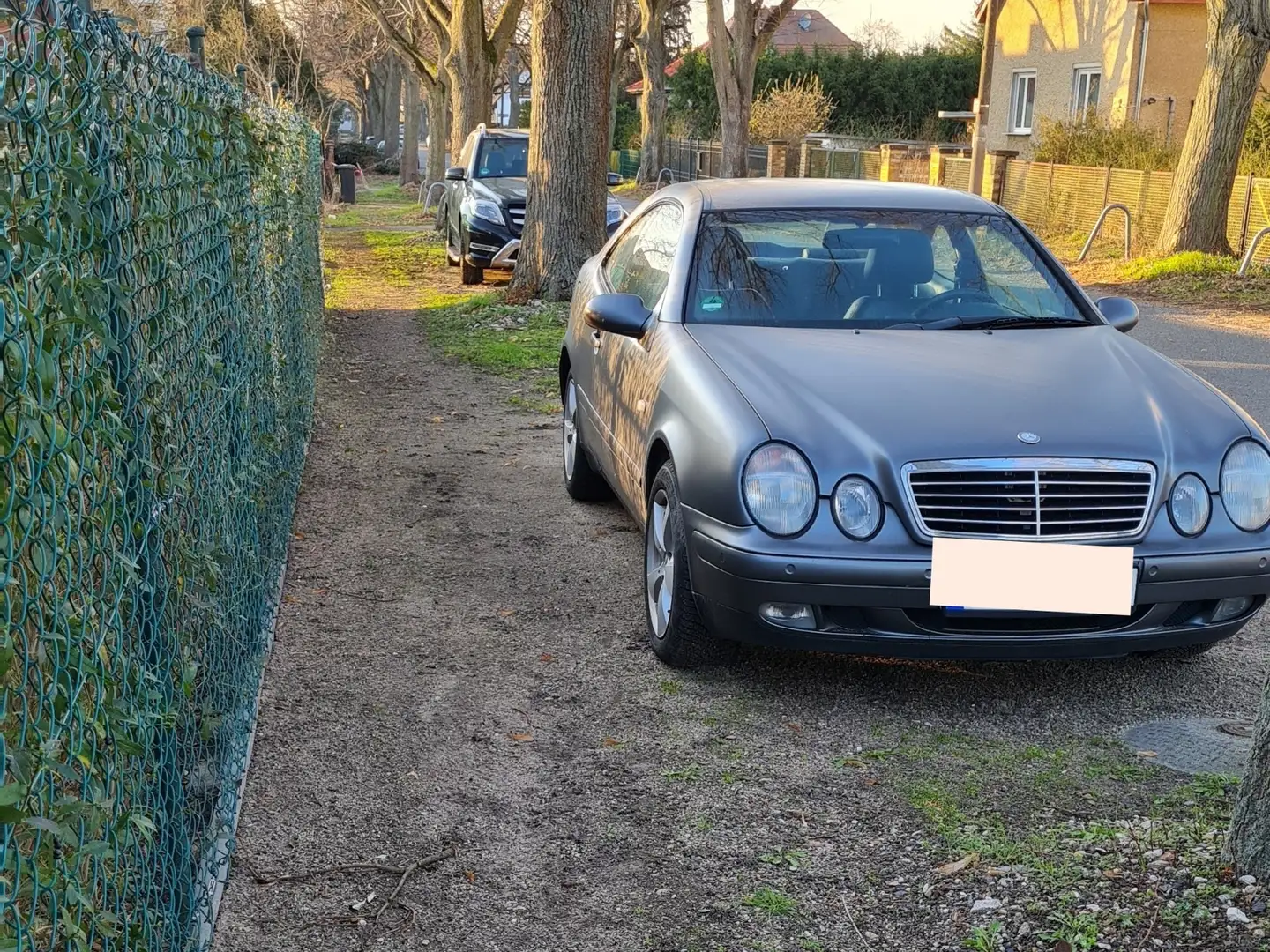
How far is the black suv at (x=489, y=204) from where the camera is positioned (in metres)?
16.8

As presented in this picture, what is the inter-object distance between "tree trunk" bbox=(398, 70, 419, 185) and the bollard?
5243 mm

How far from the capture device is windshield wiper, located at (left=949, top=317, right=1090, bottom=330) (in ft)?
18.0

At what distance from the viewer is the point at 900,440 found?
14.1 feet

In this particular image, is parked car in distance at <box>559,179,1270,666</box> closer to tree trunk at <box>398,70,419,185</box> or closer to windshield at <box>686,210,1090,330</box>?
windshield at <box>686,210,1090,330</box>

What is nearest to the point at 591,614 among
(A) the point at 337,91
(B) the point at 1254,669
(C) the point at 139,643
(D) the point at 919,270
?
(D) the point at 919,270

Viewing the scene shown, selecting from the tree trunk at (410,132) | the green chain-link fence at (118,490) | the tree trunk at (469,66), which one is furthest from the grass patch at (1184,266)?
the tree trunk at (410,132)

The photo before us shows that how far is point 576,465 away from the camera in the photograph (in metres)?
7.07

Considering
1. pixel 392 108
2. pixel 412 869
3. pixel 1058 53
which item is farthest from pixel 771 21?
pixel 412 869

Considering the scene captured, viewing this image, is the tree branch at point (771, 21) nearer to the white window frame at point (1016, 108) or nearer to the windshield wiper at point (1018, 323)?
the white window frame at point (1016, 108)

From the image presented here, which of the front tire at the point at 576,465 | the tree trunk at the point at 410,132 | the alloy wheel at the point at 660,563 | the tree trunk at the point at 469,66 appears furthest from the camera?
the tree trunk at the point at 410,132

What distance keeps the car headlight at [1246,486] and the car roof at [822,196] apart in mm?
1932

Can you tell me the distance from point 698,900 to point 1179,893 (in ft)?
3.67

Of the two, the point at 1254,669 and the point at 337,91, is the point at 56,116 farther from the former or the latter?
the point at 337,91

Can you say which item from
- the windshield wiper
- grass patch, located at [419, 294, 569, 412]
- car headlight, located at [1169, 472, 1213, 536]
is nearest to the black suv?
grass patch, located at [419, 294, 569, 412]
